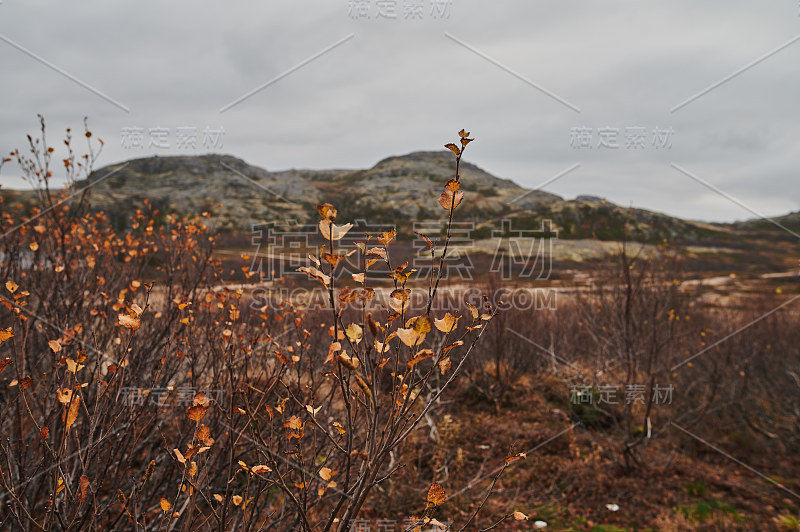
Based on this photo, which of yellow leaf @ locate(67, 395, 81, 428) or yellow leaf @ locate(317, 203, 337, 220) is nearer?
yellow leaf @ locate(317, 203, 337, 220)

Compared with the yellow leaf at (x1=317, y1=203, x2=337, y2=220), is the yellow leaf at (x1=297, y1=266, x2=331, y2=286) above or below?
below

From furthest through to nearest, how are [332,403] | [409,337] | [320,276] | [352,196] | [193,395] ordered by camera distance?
1. [352,196]
2. [332,403]
3. [193,395]
4. [320,276]
5. [409,337]

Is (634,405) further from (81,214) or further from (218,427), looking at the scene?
(81,214)

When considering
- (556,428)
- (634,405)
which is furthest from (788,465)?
(556,428)

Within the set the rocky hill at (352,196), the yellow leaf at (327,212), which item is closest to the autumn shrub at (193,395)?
the yellow leaf at (327,212)

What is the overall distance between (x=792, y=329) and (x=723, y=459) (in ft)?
13.5

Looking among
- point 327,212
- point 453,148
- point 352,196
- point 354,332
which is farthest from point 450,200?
point 352,196

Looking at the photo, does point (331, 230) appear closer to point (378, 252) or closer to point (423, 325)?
point (378, 252)

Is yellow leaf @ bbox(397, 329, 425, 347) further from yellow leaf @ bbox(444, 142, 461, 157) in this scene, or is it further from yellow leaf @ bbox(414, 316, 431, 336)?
yellow leaf @ bbox(444, 142, 461, 157)

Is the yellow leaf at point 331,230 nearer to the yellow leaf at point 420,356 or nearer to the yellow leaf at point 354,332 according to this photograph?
the yellow leaf at point 354,332

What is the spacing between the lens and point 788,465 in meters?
5.73

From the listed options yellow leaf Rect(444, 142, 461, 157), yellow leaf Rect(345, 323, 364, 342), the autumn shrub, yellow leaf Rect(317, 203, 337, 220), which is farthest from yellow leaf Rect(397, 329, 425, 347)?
yellow leaf Rect(444, 142, 461, 157)

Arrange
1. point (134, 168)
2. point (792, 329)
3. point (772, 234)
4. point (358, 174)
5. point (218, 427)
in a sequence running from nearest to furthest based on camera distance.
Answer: point (218, 427) → point (792, 329) → point (772, 234) → point (134, 168) → point (358, 174)

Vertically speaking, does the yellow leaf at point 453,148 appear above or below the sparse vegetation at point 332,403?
above
